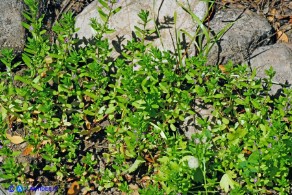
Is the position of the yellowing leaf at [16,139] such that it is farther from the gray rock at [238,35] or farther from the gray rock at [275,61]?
the gray rock at [275,61]

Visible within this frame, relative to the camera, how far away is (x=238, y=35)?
493cm

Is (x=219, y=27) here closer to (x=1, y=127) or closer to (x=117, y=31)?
(x=117, y=31)

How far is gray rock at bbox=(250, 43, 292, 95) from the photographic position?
4746 mm

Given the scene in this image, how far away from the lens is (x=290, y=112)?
4.23m

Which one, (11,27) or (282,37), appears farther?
(282,37)

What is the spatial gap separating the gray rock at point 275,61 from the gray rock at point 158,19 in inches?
24.0

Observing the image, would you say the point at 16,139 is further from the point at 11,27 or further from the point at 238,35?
the point at 238,35

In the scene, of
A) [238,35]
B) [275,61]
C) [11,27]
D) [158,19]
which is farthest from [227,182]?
[11,27]

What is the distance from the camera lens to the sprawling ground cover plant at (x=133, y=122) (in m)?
4.01

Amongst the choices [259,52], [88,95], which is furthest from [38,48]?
[259,52]

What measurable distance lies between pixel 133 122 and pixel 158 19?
132 cm

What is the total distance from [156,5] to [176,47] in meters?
0.43

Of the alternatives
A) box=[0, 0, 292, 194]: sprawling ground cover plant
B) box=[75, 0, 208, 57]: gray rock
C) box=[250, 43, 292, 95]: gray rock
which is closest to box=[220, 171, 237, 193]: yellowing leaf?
box=[0, 0, 292, 194]: sprawling ground cover plant

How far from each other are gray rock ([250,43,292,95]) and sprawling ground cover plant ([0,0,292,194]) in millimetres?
189
